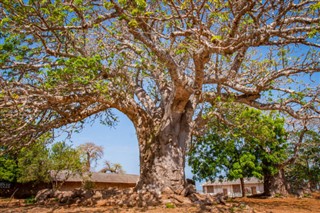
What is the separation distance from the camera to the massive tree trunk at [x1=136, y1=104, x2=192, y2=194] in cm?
913

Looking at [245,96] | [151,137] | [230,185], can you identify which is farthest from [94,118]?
[230,185]

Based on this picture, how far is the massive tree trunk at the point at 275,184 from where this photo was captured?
1892 cm

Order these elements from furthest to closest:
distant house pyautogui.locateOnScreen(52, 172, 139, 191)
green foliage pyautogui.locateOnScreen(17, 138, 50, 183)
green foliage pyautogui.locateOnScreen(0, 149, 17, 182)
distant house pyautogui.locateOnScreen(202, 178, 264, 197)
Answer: distant house pyautogui.locateOnScreen(202, 178, 264, 197) → distant house pyautogui.locateOnScreen(52, 172, 139, 191) → green foliage pyautogui.locateOnScreen(0, 149, 17, 182) → green foliage pyautogui.locateOnScreen(17, 138, 50, 183)

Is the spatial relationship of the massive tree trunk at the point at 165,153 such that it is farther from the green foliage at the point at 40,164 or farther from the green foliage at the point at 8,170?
the green foliage at the point at 8,170

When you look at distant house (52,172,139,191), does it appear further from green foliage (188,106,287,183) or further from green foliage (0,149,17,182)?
green foliage (188,106,287,183)

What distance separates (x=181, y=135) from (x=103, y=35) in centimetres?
453

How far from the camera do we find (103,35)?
30.7 ft

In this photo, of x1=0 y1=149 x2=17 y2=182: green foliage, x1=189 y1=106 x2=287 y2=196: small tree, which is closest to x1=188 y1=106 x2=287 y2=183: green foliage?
x1=189 y1=106 x2=287 y2=196: small tree

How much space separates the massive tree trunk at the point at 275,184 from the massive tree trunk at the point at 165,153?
39.5 feet

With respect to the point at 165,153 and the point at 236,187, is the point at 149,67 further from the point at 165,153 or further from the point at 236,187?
the point at 236,187

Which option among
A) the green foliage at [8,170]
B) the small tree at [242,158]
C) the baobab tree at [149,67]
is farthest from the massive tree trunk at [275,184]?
the green foliage at [8,170]

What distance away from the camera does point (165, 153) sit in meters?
9.52

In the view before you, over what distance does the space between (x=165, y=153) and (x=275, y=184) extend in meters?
13.2

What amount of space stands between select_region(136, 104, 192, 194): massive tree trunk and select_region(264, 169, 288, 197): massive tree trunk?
12.0 metres
